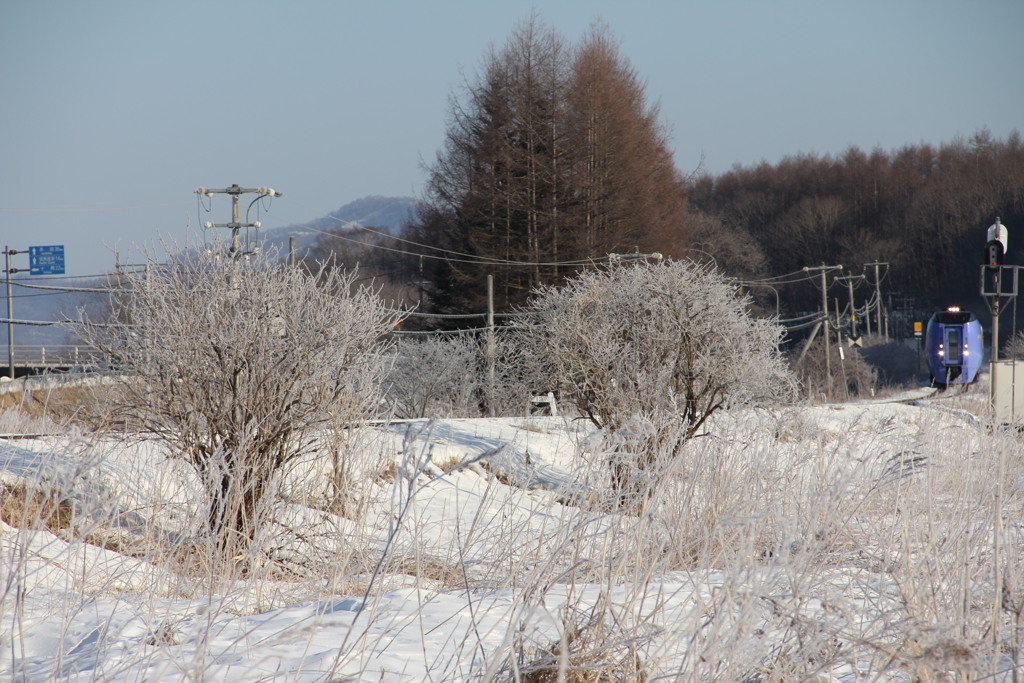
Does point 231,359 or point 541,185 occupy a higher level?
point 541,185

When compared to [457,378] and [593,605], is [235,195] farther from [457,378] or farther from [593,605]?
[593,605]

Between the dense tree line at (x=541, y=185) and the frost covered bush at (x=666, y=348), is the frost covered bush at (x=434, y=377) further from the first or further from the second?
the frost covered bush at (x=666, y=348)

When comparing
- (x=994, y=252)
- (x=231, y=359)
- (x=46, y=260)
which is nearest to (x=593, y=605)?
(x=231, y=359)

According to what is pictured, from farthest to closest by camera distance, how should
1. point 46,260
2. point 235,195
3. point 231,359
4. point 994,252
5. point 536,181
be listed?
point 46,260 < point 536,181 < point 235,195 < point 994,252 < point 231,359

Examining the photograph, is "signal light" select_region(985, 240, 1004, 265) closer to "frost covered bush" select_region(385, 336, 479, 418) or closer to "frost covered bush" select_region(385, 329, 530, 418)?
"frost covered bush" select_region(385, 329, 530, 418)

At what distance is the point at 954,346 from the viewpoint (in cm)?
3078

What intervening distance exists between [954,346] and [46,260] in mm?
39815

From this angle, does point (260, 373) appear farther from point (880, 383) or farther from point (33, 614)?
point (880, 383)

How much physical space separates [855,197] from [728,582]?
79.9m

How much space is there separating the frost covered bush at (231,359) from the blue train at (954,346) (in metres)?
27.8

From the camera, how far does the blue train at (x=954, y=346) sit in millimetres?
30516

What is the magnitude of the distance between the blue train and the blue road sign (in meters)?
38.3

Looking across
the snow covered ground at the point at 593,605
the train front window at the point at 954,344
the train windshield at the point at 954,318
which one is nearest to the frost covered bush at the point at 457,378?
the train windshield at the point at 954,318

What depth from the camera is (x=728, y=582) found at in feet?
7.48
